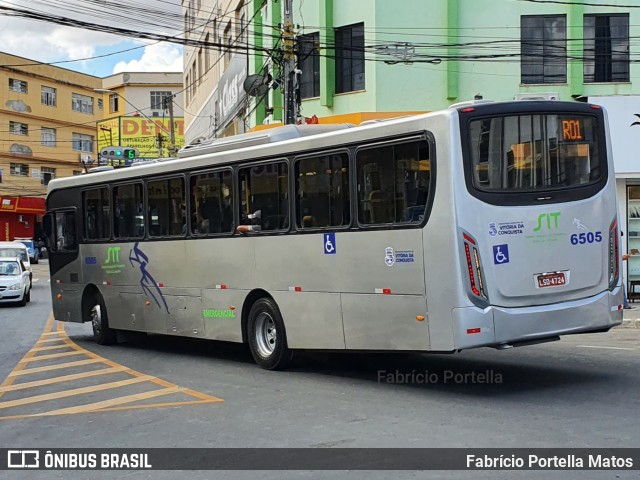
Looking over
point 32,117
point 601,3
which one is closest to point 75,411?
point 601,3

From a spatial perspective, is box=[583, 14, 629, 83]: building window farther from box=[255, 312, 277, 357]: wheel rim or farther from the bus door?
box=[255, 312, 277, 357]: wheel rim

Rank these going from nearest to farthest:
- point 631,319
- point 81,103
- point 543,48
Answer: point 631,319
point 543,48
point 81,103

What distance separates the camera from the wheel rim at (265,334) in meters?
12.6

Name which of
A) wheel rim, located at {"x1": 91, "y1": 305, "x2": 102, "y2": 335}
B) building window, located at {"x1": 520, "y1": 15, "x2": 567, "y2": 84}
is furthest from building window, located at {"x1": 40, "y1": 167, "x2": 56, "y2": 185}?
wheel rim, located at {"x1": 91, "y1": 305, "x2": 102, "y2": 335}

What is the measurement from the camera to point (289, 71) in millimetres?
21938

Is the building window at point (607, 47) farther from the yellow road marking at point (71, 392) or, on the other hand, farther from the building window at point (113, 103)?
the building window at point (113, 103)

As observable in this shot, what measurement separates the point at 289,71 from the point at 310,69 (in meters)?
5.42

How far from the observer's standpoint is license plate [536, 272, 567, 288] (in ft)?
32.0

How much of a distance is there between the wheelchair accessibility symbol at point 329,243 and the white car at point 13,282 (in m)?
20.5

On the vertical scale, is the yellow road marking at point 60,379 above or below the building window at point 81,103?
below

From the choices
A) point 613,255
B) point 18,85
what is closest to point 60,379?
point 613,255

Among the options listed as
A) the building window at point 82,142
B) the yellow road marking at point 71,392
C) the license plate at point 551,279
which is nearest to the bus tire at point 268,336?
the yellow road marking at point 71,392

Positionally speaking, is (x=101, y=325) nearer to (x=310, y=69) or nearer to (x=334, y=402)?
(x=334, y=402)
